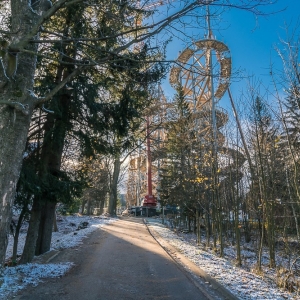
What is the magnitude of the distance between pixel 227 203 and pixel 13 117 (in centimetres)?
941

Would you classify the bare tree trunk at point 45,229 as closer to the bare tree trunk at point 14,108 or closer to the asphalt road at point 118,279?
the asphalt road at point 118,279

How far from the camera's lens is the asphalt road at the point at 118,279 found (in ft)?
17.4

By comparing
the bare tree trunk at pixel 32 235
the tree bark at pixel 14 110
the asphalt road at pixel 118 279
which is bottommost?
the asphalt road at pixel 118 279

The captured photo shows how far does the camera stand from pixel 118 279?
6379 mm

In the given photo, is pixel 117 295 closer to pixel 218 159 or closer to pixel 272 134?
pixel 272 134

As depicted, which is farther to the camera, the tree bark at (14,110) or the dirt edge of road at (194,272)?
the dirt edge of road at (194,272)

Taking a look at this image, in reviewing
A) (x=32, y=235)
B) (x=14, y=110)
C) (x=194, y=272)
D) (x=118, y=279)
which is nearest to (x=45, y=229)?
(x=32, y=235)

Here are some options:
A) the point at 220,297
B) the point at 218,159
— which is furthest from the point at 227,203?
the point at 220,297

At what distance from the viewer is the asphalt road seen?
5.31 meters

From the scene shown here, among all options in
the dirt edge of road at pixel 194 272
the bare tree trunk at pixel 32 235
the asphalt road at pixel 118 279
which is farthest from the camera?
the bare tree trunk at pixel 32 235

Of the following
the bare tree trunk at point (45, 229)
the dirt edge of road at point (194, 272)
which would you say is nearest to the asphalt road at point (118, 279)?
the dirt edge of road at point (194, 272)

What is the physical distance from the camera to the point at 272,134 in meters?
9.34

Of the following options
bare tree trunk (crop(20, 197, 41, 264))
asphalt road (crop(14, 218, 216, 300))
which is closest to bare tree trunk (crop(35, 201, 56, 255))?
asphalt road (crop(14, 218, 216, 300))

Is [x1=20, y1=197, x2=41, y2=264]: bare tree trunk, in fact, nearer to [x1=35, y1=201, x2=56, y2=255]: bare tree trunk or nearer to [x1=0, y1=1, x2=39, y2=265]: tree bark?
[x1=35, y1=201, x2=56, y2=255]: bare tree trunk
